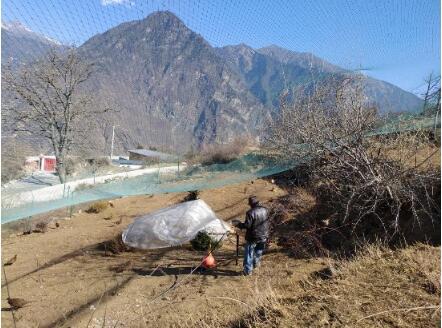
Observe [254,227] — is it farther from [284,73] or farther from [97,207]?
[97,207]

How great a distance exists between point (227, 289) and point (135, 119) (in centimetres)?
466

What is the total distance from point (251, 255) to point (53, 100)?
18884 millimetres

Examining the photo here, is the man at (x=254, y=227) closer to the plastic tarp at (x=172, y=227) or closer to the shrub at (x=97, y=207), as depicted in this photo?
the plastic tarp at (x=172, y=227)

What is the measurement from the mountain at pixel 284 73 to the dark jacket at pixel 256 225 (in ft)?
10.2

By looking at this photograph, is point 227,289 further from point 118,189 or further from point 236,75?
point 236,75

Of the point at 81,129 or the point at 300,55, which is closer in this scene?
the point at 300,55

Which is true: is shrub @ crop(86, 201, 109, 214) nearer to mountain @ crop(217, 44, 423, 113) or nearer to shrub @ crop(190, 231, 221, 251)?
shrub @ crop(190, 231, 221, 251)

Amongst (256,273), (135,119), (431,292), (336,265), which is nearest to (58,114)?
(135,119)

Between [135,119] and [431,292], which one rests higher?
[135,119]

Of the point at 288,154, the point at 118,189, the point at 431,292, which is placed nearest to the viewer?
the point at 431,292

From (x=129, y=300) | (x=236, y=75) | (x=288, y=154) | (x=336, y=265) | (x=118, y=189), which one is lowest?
(x=129, y=300)

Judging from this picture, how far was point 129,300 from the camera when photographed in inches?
287

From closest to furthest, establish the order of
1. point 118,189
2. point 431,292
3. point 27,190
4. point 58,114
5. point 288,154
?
1. point 431,292
2. point 27,190
3. point 118,189
4. point 288,154
5. point 58,114

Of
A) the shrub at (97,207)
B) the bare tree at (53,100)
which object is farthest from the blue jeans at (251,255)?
the bare tree at (53,100)
